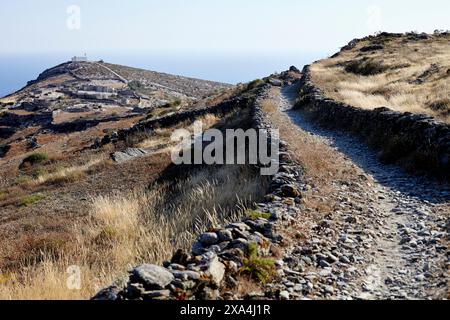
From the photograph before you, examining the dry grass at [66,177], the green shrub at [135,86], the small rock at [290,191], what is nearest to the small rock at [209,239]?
the small rock at [290,191]

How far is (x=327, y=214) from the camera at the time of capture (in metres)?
7.57

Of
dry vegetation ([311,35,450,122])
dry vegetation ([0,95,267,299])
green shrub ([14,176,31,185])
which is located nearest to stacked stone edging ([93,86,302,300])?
dry vegetation ([0,95,267,299])

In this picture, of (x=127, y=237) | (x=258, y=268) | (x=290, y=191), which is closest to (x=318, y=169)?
(x=290, y=191)

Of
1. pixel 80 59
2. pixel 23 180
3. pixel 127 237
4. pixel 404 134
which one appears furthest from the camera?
pixel 80 59

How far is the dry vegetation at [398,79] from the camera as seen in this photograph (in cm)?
2134

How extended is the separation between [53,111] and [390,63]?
58.0m

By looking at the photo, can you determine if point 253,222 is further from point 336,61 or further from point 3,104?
point 3,104

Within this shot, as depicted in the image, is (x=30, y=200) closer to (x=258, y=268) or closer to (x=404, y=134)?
(x=404, y=134)

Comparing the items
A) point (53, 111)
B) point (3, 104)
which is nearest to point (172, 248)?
point (53, 111)

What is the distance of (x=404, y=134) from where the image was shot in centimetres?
1248

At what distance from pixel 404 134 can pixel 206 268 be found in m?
9.47

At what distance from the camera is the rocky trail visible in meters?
5.11

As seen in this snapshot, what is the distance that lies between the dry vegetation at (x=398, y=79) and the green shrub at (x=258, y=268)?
13644 millimetres
